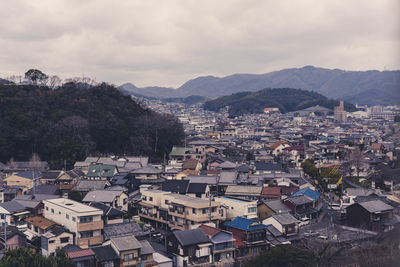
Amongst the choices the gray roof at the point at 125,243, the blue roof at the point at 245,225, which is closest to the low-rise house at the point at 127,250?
the gray roof at the point at 125,243

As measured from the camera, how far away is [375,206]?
10898mm

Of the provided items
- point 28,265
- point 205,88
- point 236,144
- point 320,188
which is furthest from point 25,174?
point 205,88

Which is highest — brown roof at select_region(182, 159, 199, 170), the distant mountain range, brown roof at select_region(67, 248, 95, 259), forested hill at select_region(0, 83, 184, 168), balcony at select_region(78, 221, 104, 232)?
the distant mountain range

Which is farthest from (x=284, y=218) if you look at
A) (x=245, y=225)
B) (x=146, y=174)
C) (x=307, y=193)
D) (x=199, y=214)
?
(x=146, y=174)

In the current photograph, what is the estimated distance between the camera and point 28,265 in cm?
702

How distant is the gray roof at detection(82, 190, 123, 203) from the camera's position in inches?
457

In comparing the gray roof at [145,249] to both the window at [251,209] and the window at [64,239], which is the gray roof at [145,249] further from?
the window at [251,209]

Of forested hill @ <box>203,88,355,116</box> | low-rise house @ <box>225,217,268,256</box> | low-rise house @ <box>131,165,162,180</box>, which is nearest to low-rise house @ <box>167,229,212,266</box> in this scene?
low-rise house @ <box>225,217,268,256</box>

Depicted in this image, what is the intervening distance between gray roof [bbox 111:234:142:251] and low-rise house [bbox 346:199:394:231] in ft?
19.1

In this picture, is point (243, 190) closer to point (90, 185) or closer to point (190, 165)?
point (190, 165)

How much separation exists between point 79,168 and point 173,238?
9.09 m

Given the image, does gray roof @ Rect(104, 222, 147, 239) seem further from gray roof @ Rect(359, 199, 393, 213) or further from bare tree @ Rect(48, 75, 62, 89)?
bare tree @ Rect(48, 75, 62, 89)

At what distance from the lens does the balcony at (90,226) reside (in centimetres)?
884

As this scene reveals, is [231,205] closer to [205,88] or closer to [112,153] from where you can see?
[112,153]
